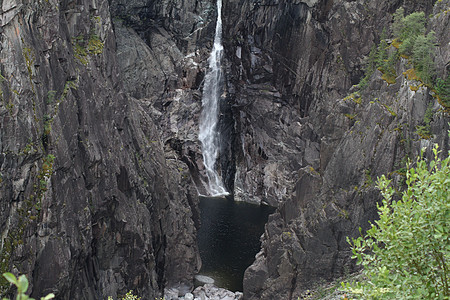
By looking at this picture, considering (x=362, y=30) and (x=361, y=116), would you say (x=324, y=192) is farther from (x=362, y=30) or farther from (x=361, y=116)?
(x=362, y=30)

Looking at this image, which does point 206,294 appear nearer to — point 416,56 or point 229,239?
point 229,239

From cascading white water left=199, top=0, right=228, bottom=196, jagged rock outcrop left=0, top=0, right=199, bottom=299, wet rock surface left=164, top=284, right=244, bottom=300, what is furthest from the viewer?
cascading white water left=199, top=0, right=228, bottom=196

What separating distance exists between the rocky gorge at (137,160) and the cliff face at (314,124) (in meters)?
0.18

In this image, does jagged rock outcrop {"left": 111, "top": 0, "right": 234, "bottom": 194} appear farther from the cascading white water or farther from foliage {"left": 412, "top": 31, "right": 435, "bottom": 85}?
foliage {"left": 412, "top": 31, "right": 435, "bottom": 85}

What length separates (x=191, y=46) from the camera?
98.0 metres

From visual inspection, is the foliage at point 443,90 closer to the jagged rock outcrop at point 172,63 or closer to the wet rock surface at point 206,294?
the wet rock surface at point 206,294

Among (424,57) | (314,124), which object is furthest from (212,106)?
(424,57)

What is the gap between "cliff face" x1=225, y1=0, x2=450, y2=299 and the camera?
39.9 metres

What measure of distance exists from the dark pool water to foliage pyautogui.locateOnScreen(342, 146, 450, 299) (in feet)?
149

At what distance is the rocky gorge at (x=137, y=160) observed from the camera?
27.7m

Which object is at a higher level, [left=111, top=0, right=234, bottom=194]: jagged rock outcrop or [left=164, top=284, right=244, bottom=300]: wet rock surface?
[left=111, top=0, right=234, bottom=194]: jagged rock outcrop

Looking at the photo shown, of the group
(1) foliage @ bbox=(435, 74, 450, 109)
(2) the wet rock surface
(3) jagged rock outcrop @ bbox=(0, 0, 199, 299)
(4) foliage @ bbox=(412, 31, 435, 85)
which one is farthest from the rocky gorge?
(4) foliage @ bbox=(412, 31, 435, 85)

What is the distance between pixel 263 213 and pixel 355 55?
34321mm

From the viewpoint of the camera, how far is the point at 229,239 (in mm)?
64625
